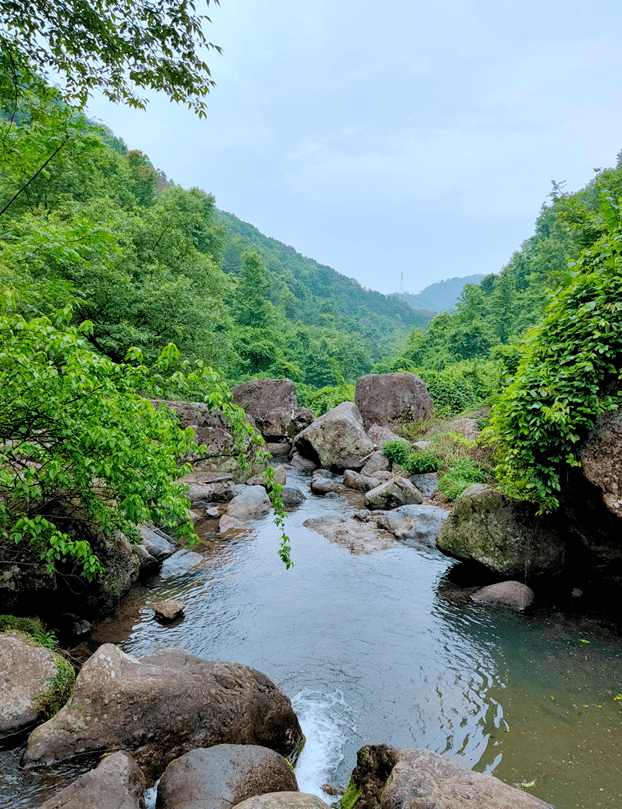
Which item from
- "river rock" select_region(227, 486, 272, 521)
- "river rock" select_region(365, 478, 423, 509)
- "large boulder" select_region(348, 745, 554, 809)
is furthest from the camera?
"river rock" select_region(365, 478, 423, 509)

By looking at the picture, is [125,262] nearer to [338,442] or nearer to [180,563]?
[338,442]

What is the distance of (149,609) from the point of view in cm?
704

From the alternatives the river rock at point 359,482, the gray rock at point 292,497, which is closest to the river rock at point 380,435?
the river rock at point 359,482

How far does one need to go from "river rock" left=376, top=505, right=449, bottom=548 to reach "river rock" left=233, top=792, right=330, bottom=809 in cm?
769

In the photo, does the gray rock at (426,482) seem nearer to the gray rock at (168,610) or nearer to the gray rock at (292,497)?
the gray rock at (292,497)

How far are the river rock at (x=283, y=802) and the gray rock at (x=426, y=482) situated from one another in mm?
11452

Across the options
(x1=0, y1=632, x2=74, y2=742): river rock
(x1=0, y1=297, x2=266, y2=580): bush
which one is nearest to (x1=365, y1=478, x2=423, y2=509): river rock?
(x1=0, y1=297, x2=266, y2=580): bush

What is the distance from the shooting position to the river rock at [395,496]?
12.8 meters

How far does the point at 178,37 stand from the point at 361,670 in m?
8.12

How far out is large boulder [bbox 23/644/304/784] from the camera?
3.61 metres

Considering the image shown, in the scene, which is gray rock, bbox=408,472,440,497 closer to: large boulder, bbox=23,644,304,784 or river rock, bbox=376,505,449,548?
river rock, bbox=376,505,449,548

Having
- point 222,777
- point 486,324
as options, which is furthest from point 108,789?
point 486,324

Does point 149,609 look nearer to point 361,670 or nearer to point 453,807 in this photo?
point 361,670

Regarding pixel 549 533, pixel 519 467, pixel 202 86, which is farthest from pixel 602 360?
pixel 202 86
